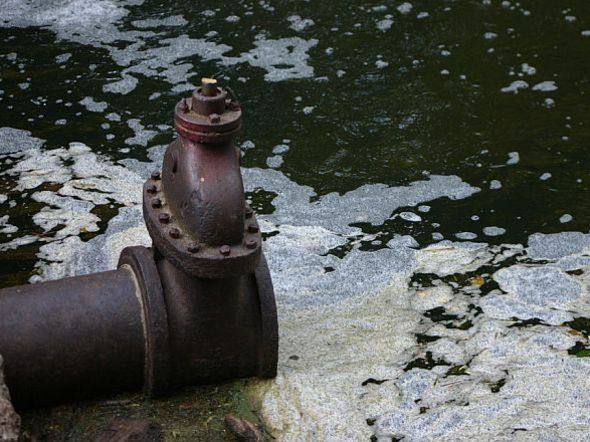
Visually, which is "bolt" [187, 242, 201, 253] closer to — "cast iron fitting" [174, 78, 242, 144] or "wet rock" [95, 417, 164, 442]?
"cast iron fitting" [174, 78, 242, 144]

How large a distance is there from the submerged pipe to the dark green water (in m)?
0.85

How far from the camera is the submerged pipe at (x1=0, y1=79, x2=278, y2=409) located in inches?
104

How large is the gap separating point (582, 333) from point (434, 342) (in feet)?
1.93

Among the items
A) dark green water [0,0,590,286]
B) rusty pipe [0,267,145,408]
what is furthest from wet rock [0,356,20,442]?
dark green water [0,0,590,286]

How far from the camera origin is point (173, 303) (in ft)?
9.30

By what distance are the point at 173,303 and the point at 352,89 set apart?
2709 mm

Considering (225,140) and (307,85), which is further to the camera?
(307,85)

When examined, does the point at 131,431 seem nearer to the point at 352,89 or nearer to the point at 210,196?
the point at 210,196

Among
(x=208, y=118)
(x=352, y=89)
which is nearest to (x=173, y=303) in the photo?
(x=208, y=118)

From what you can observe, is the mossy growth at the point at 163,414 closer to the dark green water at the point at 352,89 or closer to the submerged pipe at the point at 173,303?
the submerged pipe at the point at 173,303

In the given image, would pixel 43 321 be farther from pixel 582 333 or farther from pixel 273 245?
pixel 582 333

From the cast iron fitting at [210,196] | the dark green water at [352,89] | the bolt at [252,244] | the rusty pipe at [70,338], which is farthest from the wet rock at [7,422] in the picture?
the dark green water at [352,89]

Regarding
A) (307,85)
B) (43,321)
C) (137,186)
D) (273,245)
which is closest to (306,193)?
(273,245)

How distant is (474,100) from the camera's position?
5.14 meters
